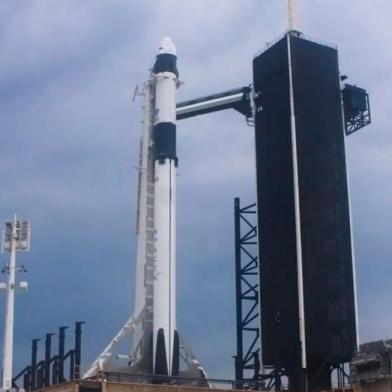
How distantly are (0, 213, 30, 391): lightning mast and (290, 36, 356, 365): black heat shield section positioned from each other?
19.8 meters

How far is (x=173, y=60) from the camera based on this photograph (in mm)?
66875

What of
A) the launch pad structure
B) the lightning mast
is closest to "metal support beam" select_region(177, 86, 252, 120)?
the launch pad structure

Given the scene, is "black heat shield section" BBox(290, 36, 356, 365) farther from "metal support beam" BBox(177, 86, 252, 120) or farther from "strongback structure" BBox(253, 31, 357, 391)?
"metal support beam" BBox(177, 86, 252, 120)

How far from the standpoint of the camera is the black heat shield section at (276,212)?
2532 inches

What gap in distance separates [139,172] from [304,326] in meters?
16.2

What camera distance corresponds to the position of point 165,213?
6212 centimetres

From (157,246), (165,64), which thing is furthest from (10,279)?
(165,64)

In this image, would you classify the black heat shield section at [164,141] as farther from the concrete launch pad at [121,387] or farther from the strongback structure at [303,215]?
the concrete launch pad at [121,387]

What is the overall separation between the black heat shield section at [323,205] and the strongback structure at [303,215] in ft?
0.24

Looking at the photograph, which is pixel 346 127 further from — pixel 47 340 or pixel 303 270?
pixel 47 340

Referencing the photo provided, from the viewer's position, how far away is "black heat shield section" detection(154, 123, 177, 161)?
63.6 metres

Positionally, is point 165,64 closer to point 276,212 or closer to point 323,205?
point 276,212

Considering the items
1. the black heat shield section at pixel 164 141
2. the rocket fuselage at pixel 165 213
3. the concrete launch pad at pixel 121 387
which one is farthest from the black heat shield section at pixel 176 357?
the black heat shield section at pixel 164 141

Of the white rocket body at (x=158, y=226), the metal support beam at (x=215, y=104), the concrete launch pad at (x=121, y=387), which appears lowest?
the concrete launch pad at (x=121, y=387)
